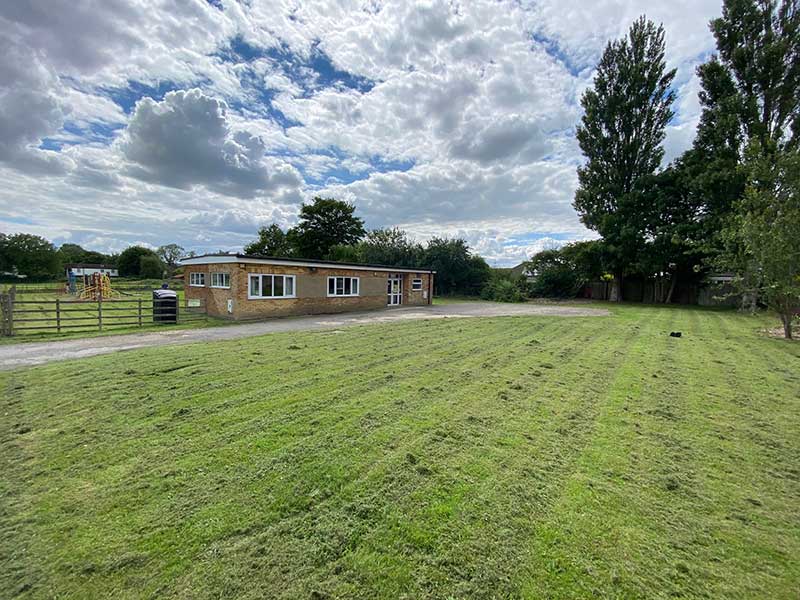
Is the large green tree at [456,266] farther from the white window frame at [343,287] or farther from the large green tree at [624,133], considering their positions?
the white window frame at [343,287]

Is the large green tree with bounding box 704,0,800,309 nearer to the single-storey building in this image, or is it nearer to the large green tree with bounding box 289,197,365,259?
the single-storey building

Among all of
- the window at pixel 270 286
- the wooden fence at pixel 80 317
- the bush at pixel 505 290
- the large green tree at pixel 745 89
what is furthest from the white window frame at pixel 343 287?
the large green tree at pixel 745 89

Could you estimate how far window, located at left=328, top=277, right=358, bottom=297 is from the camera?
61.6ft

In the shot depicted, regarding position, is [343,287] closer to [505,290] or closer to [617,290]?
[505,290]

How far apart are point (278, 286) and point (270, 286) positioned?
42cm

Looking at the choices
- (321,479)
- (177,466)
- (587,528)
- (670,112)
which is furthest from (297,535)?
(670,112)

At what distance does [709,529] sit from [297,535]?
289cm

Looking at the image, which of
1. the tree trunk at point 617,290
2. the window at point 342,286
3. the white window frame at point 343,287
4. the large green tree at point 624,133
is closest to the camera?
the white window frame at point 343,287

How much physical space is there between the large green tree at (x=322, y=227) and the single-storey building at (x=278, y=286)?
29.4 meters

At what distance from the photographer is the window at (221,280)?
1541cm

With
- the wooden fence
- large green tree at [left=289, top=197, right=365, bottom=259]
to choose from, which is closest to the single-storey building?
the wooden fence

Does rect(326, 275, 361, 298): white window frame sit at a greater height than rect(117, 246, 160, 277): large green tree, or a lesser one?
lesser

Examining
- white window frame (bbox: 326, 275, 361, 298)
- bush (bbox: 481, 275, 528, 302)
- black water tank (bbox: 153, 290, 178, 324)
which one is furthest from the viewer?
bush (bbox: 481, 275, 528, 302)

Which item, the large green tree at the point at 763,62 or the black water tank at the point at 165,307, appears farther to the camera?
the large green tree at the point at 763,62
